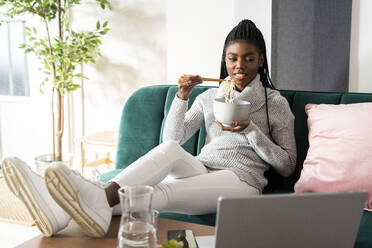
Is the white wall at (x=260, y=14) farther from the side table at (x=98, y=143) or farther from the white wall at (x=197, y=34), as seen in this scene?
the side table at (x=98, y=143)

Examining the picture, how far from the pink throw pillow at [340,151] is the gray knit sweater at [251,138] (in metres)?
0.10

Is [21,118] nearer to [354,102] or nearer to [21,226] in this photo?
[21,226]

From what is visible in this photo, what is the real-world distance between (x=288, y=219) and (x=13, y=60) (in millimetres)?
3326

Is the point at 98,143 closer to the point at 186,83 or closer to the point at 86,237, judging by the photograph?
the point at 186,83

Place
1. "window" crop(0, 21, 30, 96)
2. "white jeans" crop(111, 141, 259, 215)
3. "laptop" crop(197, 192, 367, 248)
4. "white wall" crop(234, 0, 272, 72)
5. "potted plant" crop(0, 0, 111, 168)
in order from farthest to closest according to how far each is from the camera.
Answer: "window" crop(0, 21, 30, 96) → "potted plant" crop(0, 0, 111, 168) → "white wall" crop(234, 0, 272, 72) → "white jeans" crop(111, 141, 259, 215) → "laptop" crop(197, 192, 367, 248)

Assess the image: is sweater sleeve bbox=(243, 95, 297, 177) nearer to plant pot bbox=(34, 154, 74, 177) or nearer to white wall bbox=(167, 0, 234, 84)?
white wall bbox=(167, 0, 234, 84)

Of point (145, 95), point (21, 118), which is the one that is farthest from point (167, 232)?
point (21, 118)

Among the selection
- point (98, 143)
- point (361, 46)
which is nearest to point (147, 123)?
point (98, 143)

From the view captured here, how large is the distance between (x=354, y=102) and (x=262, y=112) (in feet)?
1.29

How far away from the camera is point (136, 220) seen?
0.92m

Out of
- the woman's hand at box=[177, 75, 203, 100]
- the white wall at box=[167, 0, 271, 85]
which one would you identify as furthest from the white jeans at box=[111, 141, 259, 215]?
the white wall at box=[167, 0, 271, 85]

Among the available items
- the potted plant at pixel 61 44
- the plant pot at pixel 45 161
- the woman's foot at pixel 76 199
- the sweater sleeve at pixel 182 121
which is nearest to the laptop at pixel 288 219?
the woman's foot at pixel 76 199

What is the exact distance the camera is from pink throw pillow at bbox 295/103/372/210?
152 cm

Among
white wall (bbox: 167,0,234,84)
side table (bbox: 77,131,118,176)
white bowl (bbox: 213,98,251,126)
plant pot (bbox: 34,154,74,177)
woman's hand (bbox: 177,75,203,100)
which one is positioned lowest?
plant pot (bbox: 34,154,74,177)
